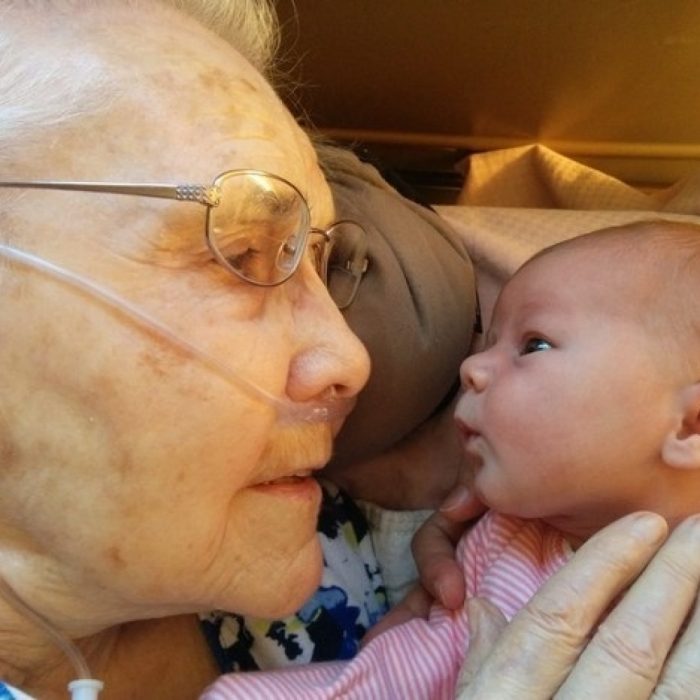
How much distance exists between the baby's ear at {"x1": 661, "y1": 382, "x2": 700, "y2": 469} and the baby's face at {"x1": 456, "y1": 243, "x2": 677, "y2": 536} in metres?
0.01

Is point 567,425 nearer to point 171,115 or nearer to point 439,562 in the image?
point 439,562

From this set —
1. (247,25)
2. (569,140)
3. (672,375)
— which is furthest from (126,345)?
(569,140)

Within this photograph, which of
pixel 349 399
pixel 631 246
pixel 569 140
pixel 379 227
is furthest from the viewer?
pixel 569 140

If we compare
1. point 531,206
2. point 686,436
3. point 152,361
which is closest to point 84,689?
point 152,361

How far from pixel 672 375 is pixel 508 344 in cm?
22

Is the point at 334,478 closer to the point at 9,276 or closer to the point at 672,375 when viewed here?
the point at 672,375

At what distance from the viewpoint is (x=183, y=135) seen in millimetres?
1060

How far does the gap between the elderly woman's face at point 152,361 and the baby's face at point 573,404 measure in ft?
0.83

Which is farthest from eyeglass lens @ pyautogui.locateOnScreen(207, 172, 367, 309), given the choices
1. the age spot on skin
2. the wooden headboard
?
the wooden headboard

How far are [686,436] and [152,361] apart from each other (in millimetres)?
632

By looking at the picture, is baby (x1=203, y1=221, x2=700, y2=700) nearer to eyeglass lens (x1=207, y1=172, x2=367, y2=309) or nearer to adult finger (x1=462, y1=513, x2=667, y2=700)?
adult finger (x1=462, y1=513, x2=667, y2=700)

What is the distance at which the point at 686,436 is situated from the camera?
124 cm

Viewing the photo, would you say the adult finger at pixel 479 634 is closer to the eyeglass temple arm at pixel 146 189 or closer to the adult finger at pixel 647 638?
the adult finger at pixel 647 638

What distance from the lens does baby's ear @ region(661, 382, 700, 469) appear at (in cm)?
121
